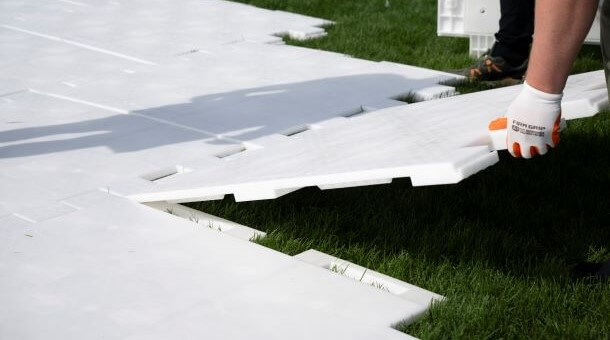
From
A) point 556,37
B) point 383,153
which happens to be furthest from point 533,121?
point 383,153

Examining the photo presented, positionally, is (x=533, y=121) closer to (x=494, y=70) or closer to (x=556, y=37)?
(x=556, y=37)

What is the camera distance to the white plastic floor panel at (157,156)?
2945 millimetres

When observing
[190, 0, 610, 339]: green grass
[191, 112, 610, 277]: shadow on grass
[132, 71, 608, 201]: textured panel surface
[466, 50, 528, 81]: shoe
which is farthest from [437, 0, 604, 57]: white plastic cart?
[132, 71, 608, 201]: textured panel surface

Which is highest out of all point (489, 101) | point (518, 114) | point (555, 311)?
point (518, 114)

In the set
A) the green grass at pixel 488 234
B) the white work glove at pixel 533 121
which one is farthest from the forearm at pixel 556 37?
the green grass at pixel 488 234

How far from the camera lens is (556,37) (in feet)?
8.42

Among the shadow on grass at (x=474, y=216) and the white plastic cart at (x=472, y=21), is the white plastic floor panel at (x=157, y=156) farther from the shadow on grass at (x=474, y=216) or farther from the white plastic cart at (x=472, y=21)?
the white plastic cart at (x=472, y=21)

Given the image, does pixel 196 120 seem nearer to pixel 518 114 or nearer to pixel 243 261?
pixel 243 261

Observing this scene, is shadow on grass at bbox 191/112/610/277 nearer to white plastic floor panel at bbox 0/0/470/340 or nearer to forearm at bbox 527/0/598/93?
white plastic floor panel at bbox 0/0/470/340

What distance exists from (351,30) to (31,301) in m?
4.70

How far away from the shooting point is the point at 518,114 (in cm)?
276

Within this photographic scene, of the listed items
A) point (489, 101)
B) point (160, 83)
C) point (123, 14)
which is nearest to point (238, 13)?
point (123, 14)

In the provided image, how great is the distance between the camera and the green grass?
296 cm

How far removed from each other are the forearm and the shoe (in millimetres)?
3122
